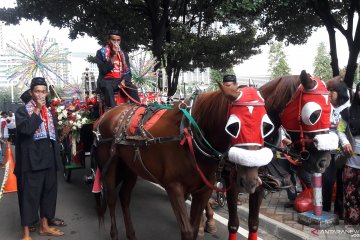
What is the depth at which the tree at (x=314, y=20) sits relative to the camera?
8.41 metres

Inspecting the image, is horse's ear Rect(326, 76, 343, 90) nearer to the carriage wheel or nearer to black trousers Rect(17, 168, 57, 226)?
the carriage wheel

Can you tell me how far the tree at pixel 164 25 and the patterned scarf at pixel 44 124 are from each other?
566 cm

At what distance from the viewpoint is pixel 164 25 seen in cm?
1119

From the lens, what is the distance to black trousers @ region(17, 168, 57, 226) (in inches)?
165

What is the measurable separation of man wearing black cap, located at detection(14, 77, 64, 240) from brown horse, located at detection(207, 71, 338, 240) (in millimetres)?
2679

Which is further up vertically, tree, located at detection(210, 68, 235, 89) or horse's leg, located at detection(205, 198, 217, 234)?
tree, located at detection(210, 68, 235, 89)

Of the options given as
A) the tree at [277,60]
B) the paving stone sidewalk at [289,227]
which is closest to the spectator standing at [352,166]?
the paving stone sidewalk at [289,227]

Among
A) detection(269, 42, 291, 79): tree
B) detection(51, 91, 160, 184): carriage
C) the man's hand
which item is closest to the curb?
the man's hand

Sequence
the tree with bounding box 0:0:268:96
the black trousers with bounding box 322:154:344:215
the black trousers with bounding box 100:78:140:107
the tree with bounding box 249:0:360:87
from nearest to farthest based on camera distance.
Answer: the black trousers with bounding box 322:154:344:215, the black trousers with bounding box 100:78:140:107, the tree with bounding box 249:0:360:87, the tree with bounding box 0:0:268:96

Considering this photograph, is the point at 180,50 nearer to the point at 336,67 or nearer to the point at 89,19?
the point at 89,19

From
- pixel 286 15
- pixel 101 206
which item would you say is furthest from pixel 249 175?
pixel 286 15

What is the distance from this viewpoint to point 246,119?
234 cm

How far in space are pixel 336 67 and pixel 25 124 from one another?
327 inches

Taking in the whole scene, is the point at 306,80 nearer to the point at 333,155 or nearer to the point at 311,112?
the point at 311,112
